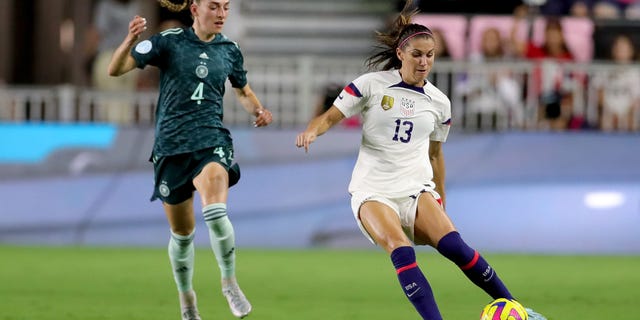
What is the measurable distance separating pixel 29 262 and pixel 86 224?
77.9 inches

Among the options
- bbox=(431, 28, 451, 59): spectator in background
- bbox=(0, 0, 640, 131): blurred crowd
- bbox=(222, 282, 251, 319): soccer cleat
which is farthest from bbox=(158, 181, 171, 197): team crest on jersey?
bbox=(431, 28, 451, 59): spectator in background

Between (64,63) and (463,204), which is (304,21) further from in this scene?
(463,204)

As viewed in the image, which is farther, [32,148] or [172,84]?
[32,148]

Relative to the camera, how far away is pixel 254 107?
30.0 feet

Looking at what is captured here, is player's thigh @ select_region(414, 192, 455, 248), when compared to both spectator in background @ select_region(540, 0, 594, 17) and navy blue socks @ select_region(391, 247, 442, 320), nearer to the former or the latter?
navy blue socks @ select_region(391, 247, 442, 320)

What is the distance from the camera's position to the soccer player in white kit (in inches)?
323

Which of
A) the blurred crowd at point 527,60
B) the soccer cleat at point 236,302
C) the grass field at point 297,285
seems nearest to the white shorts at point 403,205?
the soccer cleat at point 236,302

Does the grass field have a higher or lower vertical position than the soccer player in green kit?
lower

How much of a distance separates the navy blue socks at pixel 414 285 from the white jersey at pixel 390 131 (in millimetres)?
552

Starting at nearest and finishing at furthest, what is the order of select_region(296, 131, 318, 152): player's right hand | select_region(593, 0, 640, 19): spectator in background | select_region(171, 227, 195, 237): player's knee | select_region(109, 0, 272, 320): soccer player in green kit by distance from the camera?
select_region(296, 131, 318, 152): player's right hand < select_region(109, 0, 272, 320): soccer player in green kit < select_region(171, 227, 195, 237): player's knee < select_region(593, 0, 640, 19): spectator in background

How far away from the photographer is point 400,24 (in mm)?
8781

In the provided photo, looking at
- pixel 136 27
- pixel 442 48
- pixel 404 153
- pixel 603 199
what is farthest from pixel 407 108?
pixel 442 48

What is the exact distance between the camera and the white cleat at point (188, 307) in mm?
8758

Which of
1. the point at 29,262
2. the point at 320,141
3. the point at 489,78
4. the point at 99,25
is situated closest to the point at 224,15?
the point at 29,262
